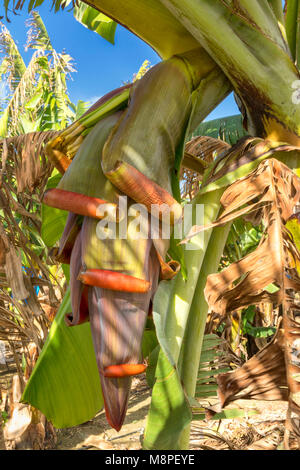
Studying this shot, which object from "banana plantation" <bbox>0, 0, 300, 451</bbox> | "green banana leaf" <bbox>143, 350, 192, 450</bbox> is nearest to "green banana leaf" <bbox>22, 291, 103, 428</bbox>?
"banana plantation" <bbox>0, 0, 300, 451</bbox>

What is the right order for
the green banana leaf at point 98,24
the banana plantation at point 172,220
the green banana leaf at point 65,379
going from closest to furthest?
the banana plantation at point 172,220, the green banana leaf at point 65,379, the green banana leaf at point 98,24

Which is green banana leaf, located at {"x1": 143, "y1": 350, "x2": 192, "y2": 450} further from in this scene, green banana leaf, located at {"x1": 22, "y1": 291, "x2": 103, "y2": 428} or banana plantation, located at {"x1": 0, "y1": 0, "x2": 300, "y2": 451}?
green banana leaf, located at {"x1": 22, "y1": 291, "x2": 103, "y2": 428}

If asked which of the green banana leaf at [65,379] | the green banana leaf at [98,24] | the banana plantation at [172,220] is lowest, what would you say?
the green banana leaf at [65,379]

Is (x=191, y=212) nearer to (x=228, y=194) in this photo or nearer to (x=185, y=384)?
(x=228, y=194)

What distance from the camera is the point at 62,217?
1.05 meters

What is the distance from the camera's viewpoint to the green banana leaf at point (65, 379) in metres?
0.92

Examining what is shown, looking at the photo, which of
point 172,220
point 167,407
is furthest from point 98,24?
point 167,407

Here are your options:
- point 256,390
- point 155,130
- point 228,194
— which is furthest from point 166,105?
point 256,390

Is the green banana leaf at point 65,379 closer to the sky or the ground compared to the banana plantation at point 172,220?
closer to the ground

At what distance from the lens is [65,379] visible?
0.93m

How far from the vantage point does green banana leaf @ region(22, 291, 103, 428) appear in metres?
0.92

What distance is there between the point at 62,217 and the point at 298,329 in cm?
71

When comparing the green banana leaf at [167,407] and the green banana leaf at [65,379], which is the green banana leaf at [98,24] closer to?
the green banana leaf at [65,379]

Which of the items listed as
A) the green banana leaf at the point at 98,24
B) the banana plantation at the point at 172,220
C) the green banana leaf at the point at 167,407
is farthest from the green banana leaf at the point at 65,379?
the green banana leaf at the point at 98,24
